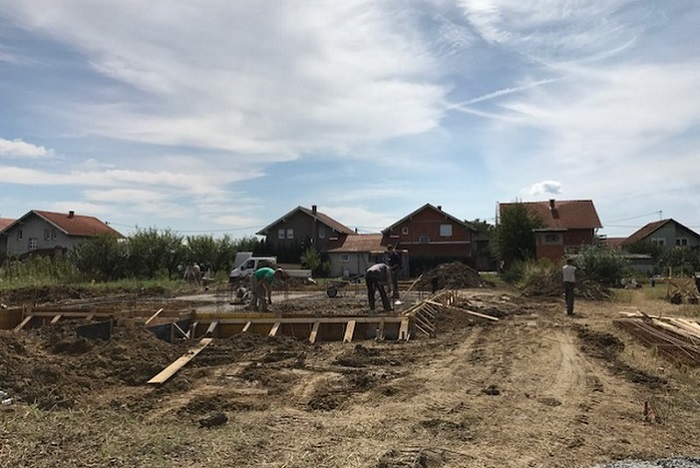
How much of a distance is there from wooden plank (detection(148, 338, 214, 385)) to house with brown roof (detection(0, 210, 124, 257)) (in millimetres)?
38809

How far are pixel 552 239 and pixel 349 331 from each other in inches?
1271

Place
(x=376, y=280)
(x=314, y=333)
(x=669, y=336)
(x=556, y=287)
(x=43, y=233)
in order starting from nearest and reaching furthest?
(x=669, y=336)
(x=314, y=333)
(x=376, y=280)
(x=556, y=287)
(x=43, y=233)

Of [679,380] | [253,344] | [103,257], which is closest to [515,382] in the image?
[679,380]

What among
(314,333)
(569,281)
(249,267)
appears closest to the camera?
(314,333)

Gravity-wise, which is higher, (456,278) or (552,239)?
(552,239)

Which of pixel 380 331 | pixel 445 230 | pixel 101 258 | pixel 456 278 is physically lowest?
pixel 380 331

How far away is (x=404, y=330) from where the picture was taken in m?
9.98

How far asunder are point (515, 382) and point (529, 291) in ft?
55.4

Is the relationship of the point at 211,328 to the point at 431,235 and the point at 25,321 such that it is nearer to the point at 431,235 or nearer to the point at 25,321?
the point at 25,321

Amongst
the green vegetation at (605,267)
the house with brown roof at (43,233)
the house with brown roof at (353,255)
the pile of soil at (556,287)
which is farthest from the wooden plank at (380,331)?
the house with brown roof at (43,233)

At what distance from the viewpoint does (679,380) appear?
677 cm

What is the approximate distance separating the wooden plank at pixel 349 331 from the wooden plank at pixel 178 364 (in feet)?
7.47

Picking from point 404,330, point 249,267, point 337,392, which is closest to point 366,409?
point 337,392

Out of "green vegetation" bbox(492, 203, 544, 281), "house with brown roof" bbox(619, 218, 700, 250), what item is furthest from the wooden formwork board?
"house with brown roof" bbox(619, 218, 700, 250)
